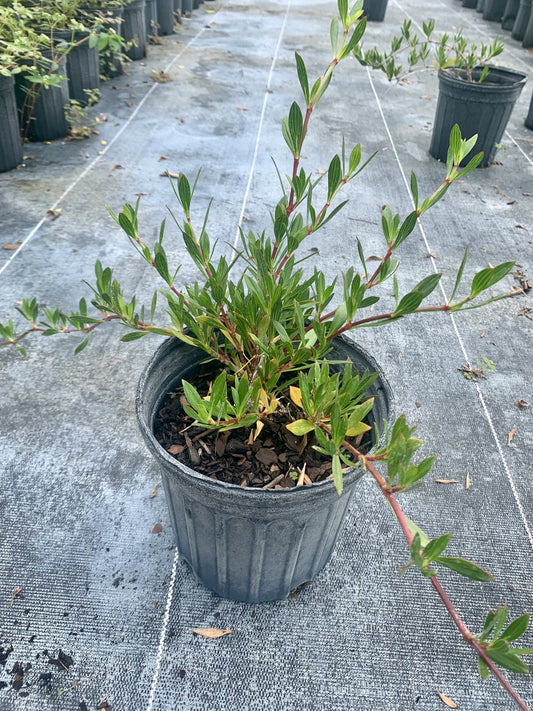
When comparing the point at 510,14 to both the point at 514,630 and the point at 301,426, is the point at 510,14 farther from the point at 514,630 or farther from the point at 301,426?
the point at 514,630

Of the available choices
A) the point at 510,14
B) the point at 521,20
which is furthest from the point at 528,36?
the point at 510,14

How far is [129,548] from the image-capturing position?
1.52 m

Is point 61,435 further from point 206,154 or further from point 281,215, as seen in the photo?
point 206,154

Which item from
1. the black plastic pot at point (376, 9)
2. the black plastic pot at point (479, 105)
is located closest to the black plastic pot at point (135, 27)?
the black plastic pot at point (479, 105)

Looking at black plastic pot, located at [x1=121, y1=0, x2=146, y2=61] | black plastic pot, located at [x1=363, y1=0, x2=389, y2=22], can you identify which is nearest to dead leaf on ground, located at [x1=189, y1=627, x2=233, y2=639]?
black plastic pot, located at [x1=121, y1=0, x2=146, y2=61]

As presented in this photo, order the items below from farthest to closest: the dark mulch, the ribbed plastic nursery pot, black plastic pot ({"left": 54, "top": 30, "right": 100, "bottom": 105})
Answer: black plastic pot ({"left": 54, "top": 30, "right": 100, "bottom": 105}), the dark mulch, the ribbed plastic nursery pot

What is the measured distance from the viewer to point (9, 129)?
10.1ft

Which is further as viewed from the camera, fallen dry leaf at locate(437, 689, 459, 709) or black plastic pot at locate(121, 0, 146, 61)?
black plastic pot at locate(121, 0, 146, 61)

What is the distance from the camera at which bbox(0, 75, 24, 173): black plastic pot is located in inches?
118

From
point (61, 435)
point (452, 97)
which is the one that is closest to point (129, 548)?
point (61, 435)

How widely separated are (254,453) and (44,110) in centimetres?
318

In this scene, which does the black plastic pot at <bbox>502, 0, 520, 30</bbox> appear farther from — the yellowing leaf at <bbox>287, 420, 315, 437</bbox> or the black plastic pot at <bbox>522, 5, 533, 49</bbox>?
the yellowing leaf at <bbox>287, 420, 315, 437</bbox>

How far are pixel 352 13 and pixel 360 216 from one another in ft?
7.10

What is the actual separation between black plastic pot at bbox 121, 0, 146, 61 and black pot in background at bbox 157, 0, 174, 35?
880mm
